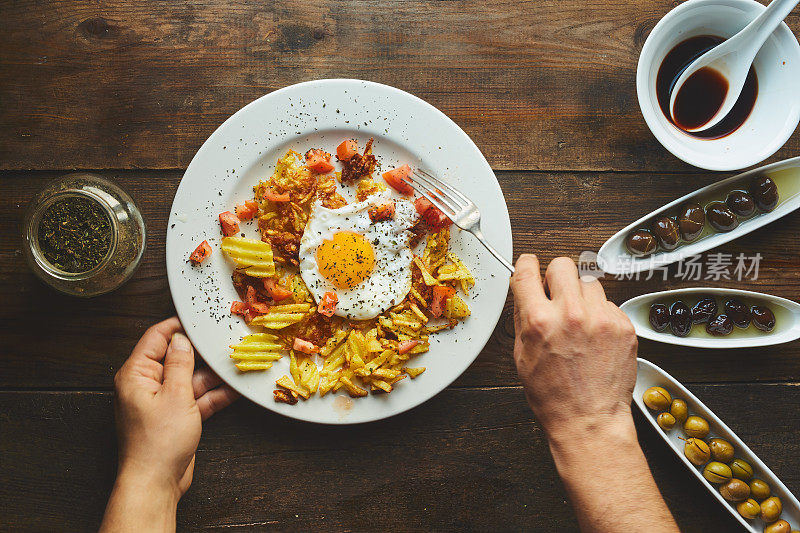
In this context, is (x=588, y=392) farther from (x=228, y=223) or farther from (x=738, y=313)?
(x=228, y=223)

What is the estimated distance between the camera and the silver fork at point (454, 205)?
1923 mm

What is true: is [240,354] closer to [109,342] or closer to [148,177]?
[109,342]

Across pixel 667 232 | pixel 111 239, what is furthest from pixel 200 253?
pixel 667 232

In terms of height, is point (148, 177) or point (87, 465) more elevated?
point (148, 177)

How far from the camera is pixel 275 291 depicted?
6.49ft

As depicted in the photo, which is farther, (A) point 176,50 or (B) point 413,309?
(A) point 176,50

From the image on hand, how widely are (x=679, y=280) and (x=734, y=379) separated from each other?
0.50 m

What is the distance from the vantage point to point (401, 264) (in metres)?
2.03

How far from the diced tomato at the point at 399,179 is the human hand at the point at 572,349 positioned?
62 cm

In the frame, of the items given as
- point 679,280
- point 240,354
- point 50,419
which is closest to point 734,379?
point 679,280

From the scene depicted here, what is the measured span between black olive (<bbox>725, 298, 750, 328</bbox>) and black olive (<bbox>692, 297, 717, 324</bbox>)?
62mm

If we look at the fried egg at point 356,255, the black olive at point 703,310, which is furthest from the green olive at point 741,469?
the fried egg at point 356,255

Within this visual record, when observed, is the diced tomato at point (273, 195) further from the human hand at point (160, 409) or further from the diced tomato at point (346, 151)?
the human hand at point (160, 409)

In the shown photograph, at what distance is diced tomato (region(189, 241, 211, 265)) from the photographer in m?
1.93
